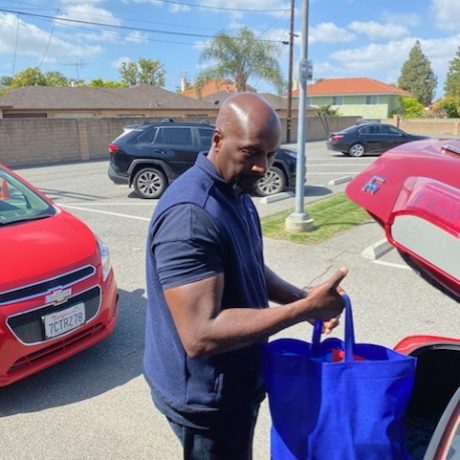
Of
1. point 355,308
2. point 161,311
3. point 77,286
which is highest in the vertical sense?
point 161,311

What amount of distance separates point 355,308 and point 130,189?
845 cm

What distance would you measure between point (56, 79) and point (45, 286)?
76034 millimetres

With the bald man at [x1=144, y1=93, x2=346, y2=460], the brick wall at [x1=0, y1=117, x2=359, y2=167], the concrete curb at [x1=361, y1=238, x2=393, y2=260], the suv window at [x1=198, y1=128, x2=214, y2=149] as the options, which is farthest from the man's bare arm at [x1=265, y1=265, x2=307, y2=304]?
the brick wall at [x1=0, y1=117, x2=359, y2=167]

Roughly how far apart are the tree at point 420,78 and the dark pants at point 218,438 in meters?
89.0

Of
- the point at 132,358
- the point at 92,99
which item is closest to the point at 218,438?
the point at 132,358

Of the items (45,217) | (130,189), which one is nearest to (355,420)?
(45,217)

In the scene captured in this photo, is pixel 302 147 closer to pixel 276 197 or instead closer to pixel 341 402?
pixel 276 197

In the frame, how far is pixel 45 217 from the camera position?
13.1 feet

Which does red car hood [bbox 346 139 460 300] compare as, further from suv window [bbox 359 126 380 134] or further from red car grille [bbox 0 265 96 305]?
suv window [bbox 359 126 380 134]

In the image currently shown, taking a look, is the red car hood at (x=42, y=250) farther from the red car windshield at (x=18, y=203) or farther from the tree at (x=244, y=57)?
the tree at (x=244, y=57)

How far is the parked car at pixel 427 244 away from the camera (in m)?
1.59

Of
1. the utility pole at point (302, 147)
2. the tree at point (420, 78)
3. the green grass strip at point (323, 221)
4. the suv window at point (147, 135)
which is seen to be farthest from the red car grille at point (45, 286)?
the tree at point (420, 78)

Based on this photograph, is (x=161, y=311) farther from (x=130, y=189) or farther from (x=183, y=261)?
(x=130, y=189)

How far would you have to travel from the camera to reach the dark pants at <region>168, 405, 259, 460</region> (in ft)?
5.03
